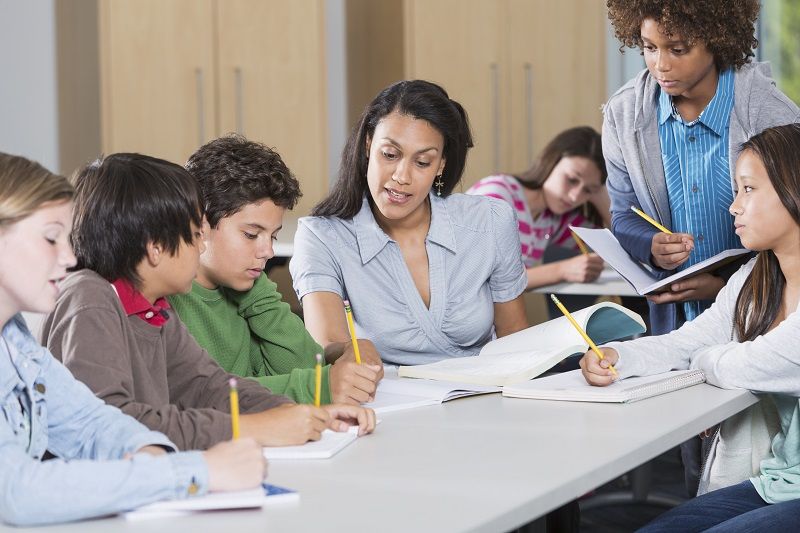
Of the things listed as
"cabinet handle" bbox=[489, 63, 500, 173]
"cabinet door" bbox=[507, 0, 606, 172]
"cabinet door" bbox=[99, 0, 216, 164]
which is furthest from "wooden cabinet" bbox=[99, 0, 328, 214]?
"cabinet door" bbox=[507, 0, 606, 172]

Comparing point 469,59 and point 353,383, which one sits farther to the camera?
point 469,59

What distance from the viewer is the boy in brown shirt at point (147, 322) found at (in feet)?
4.44

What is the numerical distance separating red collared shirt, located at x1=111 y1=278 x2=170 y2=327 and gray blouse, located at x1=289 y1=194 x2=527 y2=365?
2.18ft

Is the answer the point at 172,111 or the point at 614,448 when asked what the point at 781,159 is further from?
the point at 172,111

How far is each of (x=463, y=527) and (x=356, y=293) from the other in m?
1.21

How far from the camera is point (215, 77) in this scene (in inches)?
168

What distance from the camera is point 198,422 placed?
1360mm

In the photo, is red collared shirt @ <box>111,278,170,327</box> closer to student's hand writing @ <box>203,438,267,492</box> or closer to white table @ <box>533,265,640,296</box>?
student's hand writing @ <box>203,438,267,492</box>

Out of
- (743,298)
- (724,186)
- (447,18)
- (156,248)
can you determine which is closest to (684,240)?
(724,186)

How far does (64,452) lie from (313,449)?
0.30m

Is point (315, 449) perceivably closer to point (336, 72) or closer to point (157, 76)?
point (157, 76)

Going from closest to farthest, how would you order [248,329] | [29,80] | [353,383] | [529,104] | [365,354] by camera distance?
[353,383] → [365,354] → [248,329] → [29,80] → [529,104]

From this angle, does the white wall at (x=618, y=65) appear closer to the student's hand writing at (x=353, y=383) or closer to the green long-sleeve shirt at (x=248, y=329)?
the green long-sleeve shirt at (x=248, y=329)

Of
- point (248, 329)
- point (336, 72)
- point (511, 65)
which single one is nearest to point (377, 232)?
point (248, 329)
